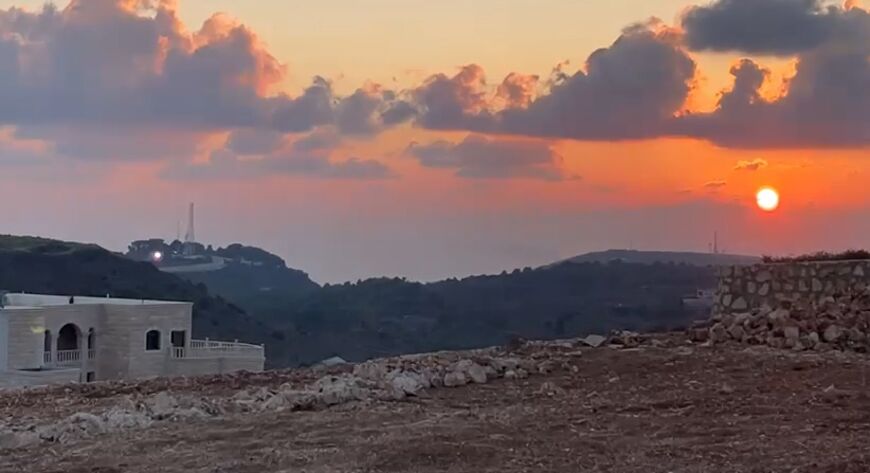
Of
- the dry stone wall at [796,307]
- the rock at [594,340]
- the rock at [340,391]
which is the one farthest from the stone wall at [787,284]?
the rock at [340,391]

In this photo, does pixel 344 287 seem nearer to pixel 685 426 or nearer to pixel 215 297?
pixel 215 297

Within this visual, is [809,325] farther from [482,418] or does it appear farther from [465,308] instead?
[465,308]

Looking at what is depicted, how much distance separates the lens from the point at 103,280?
9400 cm

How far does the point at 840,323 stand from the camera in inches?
483

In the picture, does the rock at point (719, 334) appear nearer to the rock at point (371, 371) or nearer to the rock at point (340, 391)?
the rock at point (371, 371)

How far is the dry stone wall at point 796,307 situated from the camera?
1212 centimetres

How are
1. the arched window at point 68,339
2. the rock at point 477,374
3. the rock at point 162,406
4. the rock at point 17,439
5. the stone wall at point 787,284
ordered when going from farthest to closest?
the arched window at point 68,339 → the stone wall at point 787,284 → the rock at point 477,374 → the rock at point 162,406 → the rock at point 17,439

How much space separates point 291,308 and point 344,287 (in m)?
8.49

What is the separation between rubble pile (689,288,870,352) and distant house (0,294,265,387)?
2905cm

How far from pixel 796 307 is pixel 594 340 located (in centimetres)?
262

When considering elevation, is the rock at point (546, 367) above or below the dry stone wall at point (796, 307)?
below

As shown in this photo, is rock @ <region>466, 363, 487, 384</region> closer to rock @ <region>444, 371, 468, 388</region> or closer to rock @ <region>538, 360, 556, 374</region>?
rock @ <region>444, 371, 468, 388</region>

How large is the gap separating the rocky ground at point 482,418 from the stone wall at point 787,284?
4.68ft

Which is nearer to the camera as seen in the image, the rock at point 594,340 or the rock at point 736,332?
the rock at point 736,332
